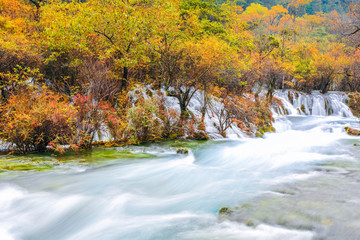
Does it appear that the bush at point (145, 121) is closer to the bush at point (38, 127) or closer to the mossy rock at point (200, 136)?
the mossy rock at point (200, 136)

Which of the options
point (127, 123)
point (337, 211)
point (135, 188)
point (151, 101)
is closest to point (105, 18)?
point (151, 101)

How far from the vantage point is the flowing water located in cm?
400

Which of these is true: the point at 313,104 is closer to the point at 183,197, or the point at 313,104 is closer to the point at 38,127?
the point at 183,197

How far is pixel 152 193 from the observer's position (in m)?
6.08

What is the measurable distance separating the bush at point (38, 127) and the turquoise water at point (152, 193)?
1.02 metres

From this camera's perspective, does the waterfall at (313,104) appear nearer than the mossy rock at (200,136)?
No

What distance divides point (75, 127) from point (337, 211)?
855 cm

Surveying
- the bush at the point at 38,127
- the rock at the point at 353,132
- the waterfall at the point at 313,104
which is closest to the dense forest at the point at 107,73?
the bush at the point at 38,127

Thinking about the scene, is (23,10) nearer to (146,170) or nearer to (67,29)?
(67,29)

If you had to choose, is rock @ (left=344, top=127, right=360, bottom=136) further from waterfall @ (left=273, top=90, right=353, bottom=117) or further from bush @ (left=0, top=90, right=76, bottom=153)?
bush @ (left=0, top=90, right=76, bottom=153)

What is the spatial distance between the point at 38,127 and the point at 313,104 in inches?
1142

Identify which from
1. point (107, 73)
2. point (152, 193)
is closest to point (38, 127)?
point (152, 193)

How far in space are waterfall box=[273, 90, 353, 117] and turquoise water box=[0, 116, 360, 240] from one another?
56.9 ft

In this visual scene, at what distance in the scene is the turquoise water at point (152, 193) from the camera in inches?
159
